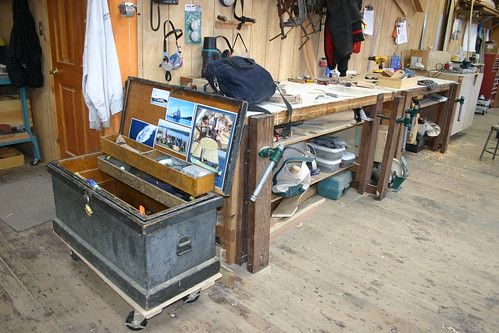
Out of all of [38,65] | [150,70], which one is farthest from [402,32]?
[38,65]

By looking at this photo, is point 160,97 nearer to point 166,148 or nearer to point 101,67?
point 166,148

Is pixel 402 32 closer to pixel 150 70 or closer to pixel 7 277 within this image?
pixel 150 70

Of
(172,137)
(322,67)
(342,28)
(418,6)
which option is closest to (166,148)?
(172,137)

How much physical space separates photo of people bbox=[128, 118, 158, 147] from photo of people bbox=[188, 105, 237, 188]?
33cm

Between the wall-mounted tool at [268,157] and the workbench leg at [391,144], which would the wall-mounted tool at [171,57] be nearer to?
the wall-mounted tool at [268,157]

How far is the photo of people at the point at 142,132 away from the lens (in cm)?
213

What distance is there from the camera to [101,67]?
2.20m

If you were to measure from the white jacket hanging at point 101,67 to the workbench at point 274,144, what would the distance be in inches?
35.0

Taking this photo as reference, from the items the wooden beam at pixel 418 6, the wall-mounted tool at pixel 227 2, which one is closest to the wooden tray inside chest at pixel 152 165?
the wall-mounted tool at pixel 227 2

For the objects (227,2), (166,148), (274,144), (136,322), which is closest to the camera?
(136,322)

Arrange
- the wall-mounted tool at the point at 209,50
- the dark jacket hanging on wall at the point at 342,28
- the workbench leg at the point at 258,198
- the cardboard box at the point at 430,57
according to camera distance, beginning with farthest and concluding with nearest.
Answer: the cardboard box at the point at 430,57 → the dark jacket hanging on wall at the point at 342,28 → the wall-mounted tool at the point at 209,50 → the workbench leg at the point at 258,198

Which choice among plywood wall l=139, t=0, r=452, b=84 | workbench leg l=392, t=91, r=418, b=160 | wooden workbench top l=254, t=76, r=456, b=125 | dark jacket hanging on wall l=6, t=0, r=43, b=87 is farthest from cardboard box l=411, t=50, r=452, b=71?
dark jacket hanging on wall l=6, t=0, r=43, b=87

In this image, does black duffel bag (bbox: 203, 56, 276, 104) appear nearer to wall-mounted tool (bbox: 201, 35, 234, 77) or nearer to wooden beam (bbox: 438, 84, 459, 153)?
wall-mounted tool (bbox: 201, 35, 234, 77)

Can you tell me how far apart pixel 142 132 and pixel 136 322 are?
103cm
